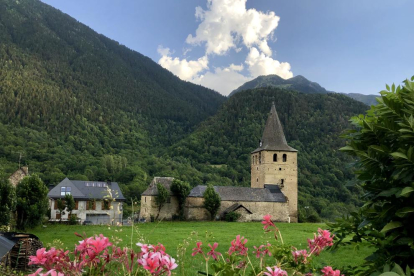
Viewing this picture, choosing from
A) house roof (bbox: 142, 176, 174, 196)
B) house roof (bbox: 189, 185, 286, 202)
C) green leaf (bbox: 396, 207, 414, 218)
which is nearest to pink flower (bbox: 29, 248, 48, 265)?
green leaf (bbox: 396, 207, 414, 218)

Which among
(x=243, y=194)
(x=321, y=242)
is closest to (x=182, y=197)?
(x=243, y=194)

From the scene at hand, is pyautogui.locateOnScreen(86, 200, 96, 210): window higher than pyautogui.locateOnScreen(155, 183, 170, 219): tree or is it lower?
lower

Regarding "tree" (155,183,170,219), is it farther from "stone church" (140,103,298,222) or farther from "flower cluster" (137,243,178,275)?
"flower cluster" (137,243,178,275)

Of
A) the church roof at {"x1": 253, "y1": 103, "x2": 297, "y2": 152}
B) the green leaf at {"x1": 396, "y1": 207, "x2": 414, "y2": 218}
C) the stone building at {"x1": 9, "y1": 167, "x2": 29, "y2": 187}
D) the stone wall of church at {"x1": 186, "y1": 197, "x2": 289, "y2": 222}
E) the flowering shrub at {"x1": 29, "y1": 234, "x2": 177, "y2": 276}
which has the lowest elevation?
the stone wall of church at {"x1": 186, "y1": 197, "x2": 289, "y2": 222}

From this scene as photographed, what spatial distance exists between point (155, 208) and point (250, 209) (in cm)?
1379

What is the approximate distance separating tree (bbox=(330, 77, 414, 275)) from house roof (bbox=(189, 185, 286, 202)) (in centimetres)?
4530

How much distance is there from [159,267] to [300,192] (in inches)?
3692

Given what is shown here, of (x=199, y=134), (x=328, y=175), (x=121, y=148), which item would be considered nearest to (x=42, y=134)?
(x=121, y=148)

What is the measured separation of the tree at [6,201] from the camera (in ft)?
82.3

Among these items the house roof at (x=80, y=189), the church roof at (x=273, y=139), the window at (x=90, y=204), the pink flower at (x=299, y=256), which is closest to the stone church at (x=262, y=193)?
the church roof at (x=273, y=139)

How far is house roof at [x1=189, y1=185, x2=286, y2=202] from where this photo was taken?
48.8 m

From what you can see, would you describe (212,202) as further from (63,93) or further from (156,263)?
(63,93)

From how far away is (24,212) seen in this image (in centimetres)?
2981

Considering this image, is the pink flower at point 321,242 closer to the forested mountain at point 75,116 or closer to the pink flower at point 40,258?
the pink flower at point 40,258
